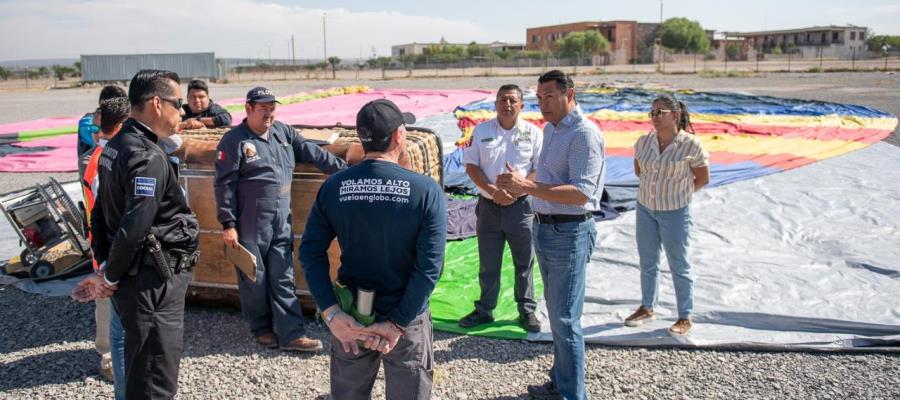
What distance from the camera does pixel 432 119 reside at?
1565cm

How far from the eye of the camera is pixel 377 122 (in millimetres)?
2594

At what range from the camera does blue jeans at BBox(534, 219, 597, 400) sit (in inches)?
143

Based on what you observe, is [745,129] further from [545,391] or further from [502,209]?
[545,391]

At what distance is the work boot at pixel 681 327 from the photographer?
4691 millimetres

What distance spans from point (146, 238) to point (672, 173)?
3306mm

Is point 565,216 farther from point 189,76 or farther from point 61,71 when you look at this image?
point 61,71

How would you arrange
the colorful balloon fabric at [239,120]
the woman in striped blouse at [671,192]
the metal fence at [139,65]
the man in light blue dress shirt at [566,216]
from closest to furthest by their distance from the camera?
the man in light blue dress shirt at [566,216]
the woman in striped blouse at [671,192]
the colorful balloon fabric at [239,120]
the metal fence at [139,65]

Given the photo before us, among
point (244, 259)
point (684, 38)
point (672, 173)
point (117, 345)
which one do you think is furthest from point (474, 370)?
point (684, 38)

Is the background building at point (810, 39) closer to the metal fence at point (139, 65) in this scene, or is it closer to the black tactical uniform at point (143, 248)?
the metal fence at point (139, 65)

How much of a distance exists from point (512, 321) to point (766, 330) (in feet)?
5.98

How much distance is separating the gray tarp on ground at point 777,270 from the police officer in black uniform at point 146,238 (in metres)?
2.64

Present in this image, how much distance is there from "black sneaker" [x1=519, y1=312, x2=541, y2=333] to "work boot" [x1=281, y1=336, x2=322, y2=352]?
148 cm

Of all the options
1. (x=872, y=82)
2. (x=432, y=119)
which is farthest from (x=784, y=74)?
(x=432, y=119)

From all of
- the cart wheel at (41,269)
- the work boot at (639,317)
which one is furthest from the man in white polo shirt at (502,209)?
the cart wheel at (41,269)
